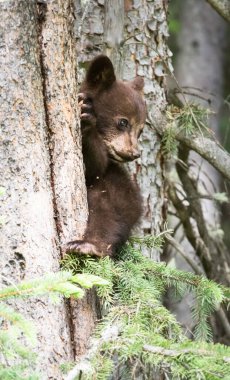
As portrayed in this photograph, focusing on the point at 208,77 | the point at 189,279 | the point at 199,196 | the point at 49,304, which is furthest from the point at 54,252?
the point at 208,77

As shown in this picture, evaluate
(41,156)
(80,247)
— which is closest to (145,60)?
(41,156)

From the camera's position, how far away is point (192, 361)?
2.22m

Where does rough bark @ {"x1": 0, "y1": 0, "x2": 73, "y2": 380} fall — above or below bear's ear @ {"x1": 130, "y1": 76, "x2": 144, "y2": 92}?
below

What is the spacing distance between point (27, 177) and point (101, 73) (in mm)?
1455

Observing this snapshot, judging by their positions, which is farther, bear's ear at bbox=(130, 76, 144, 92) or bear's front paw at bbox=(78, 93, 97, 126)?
bear's ear at bbox=(130, 76, 144, 92)

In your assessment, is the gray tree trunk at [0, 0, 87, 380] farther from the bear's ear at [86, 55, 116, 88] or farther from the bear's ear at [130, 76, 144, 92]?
the bear's ear at [130, 76, 144, 92]

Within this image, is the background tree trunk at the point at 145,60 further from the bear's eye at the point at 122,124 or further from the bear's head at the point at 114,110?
the bear's eye at the point at 122,124

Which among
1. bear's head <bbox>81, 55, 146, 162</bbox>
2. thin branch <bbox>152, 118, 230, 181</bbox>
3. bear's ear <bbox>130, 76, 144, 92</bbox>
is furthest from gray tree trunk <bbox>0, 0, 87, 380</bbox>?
thin branch <bbox>152, 118, 230, 181</bbox>

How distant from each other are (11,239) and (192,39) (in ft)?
27.9

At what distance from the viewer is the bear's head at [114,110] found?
4.26 meters

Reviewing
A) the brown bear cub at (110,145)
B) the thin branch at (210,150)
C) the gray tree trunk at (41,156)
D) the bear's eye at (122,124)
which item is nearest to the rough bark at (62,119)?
the gray tree trunk at (41,156)

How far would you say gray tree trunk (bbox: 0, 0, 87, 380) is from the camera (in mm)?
2850

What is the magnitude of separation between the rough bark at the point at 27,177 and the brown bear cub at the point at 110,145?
0.52m

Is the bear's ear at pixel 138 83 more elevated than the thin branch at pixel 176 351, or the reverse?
the bear's ear at pixel 138 83
